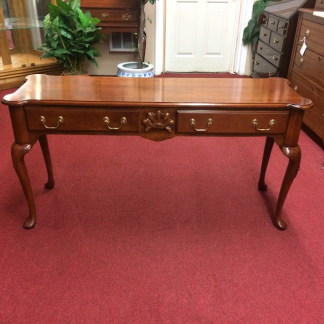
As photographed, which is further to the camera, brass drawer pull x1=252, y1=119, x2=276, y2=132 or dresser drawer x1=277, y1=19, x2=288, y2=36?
dresser drawer x1=277, y1=19, x2=288, y2=36

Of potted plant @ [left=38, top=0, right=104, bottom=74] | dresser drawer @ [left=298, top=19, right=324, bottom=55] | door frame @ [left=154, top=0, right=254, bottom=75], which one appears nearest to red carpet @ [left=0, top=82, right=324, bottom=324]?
dresser drawer @ [left=298, top=19, right=324, bottom=55]

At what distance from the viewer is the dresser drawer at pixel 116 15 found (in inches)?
144

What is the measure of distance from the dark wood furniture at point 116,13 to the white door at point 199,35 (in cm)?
82

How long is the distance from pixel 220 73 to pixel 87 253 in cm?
363

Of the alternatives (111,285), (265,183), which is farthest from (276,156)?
(111,285)

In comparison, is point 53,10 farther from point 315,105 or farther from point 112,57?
point 315,105

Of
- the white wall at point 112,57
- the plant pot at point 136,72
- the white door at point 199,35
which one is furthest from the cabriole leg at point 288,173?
the white door at point 199,35

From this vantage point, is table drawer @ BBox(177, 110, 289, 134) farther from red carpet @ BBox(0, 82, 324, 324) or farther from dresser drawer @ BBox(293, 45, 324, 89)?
dresser drawer @ BBox(293, 45, 324, 89)

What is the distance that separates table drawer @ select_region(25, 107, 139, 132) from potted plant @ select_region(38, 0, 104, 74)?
2.25 meters

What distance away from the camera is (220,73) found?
15.6 feet

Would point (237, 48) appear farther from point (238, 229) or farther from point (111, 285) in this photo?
point (111, 285)

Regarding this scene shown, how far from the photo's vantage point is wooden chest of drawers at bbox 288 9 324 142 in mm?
2730

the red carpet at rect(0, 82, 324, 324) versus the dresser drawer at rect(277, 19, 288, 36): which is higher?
the dresser drawer at rect(277, 19, 288, 36)

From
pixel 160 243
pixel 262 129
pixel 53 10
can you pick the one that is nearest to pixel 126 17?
pixel 53 10
